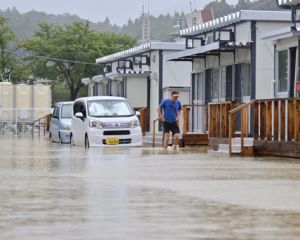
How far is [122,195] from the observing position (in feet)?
27.8

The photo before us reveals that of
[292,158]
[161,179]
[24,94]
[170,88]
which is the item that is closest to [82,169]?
[161,179]

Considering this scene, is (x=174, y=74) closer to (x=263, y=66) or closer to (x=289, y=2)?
(x=263, y=66)

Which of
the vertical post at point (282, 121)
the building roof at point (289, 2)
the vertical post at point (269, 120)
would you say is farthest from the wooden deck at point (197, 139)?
the vertical post at point (282, 121)

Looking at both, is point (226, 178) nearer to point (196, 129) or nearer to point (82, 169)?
point (82, 169)

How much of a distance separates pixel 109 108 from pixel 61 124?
224 inches

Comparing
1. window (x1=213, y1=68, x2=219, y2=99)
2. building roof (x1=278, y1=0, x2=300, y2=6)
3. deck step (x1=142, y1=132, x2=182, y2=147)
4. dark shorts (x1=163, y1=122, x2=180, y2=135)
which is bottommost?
deck step (x1=142, y1=132, x2=182, y2=147)

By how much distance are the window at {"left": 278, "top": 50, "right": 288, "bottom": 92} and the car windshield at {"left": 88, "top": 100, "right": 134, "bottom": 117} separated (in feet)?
16.0

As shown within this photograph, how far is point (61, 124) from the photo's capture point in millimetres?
27469

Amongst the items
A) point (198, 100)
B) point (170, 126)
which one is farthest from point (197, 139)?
point (198, 100)

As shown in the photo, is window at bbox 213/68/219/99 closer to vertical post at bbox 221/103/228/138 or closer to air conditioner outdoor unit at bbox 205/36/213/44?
air conditioner outdoor unit at bbox 205/36/213/44

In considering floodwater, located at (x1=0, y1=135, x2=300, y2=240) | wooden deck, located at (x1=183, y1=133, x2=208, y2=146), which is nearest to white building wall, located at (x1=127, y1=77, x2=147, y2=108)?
wooden deck, located at (x1=183, y1=133, x2=208, y2=146)

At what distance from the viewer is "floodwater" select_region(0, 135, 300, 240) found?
596 centimetres

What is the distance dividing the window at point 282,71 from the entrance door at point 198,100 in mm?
6353

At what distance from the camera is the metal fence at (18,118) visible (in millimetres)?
44562
